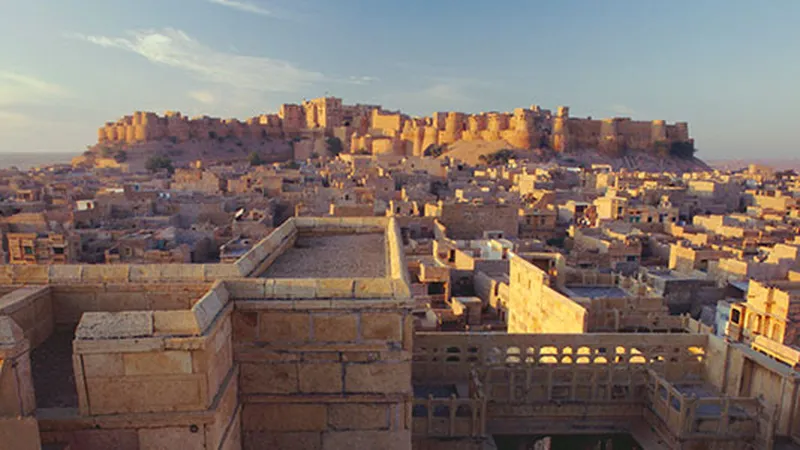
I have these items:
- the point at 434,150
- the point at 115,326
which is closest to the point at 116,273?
the point at 115,326

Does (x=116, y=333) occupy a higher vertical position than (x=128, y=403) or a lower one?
higher

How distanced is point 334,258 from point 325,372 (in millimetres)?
2041

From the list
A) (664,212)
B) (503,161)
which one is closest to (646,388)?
(664,212)

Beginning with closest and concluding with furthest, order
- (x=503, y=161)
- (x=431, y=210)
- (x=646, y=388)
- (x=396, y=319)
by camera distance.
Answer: (x=396, y=319) < (x=646, y=388) < (x=431, y=210) < (x=503, y=161)

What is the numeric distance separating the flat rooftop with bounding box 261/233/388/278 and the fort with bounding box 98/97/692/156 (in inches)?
2511

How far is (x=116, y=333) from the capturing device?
298cm

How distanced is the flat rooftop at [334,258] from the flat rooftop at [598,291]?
6.28 meters

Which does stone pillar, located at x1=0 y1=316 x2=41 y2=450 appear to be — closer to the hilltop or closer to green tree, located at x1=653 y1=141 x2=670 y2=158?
the hilltop

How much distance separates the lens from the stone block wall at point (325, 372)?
3.56 m

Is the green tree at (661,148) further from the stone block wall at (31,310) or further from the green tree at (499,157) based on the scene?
the stone block wall at (31,310)

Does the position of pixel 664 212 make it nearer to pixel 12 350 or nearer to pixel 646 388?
pixel 646 388

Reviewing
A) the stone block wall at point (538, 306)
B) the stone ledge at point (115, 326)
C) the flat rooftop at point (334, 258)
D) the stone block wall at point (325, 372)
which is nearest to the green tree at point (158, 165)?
the stone block wall at point (538, 306)

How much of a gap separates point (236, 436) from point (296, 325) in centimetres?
86

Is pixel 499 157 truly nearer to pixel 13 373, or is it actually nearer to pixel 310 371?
pixel 310 371
